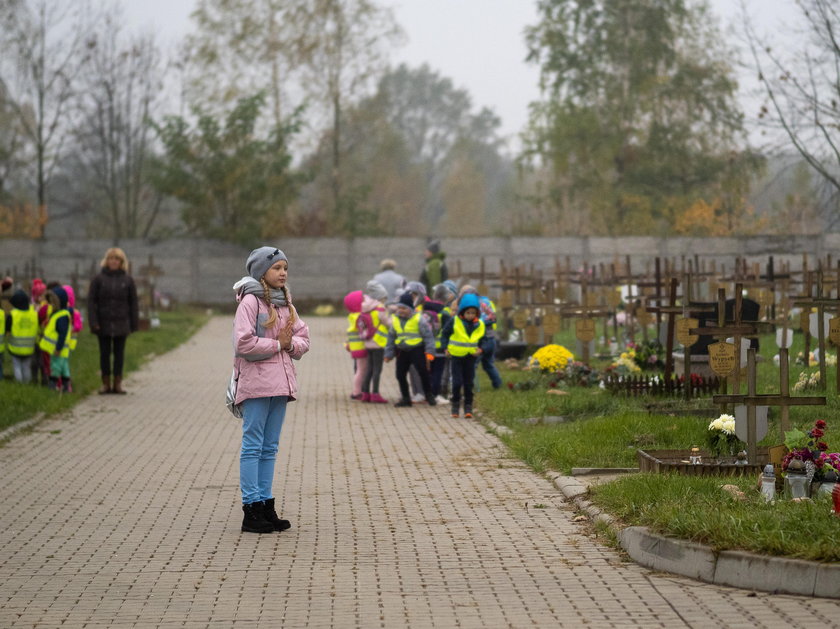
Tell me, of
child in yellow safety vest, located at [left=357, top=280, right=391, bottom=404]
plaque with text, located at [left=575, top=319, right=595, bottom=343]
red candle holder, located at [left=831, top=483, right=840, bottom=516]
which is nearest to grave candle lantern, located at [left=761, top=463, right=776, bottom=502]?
red candle holder, located at [left=831, top=483, right=840, bottom=516]

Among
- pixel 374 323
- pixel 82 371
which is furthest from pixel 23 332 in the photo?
pixel 374 323

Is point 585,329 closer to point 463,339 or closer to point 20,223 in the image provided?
point 463,339

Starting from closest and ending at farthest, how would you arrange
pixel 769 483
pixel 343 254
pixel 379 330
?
pixel 769 483
pixel 379 330
pixel 343 254

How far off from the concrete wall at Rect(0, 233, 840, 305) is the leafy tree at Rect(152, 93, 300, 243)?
5.05 feet

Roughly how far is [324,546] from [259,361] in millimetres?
1325

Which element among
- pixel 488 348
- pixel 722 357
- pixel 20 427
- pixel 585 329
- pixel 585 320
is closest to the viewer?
pixel 722 357

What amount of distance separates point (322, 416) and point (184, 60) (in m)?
39.5

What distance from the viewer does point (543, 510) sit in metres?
9.36

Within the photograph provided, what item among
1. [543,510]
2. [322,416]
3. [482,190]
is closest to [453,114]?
[482,190]

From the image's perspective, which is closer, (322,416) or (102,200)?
(322,416)

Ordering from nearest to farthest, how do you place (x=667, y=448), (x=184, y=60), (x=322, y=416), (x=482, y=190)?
(x=667, y=448)
(x=322, y=416)
(x=184, y=60)
(x=482, y=190)

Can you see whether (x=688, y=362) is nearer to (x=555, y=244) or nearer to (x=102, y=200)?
(x=555, y=244)

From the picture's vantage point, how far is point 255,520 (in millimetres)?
8617

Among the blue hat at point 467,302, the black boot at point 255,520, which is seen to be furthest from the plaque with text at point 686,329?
the black boot at point 255,520
